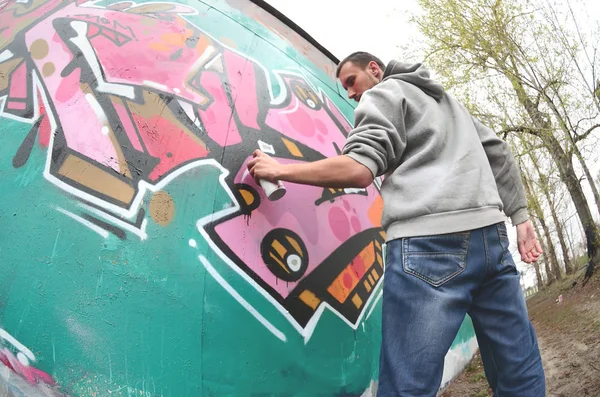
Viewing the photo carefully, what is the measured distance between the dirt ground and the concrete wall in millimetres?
1833

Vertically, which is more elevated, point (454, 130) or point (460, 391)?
point (454, 130)

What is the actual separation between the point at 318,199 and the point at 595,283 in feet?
29.6

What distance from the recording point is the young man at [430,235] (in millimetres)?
1730

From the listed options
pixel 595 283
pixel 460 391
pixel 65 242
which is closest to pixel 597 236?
pixel 595 283

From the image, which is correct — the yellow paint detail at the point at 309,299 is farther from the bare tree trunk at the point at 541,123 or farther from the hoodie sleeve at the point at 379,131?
the bare tree trunk at the point at 541,123

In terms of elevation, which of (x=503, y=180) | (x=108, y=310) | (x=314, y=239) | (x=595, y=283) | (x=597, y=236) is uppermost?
(x=503, y=180)

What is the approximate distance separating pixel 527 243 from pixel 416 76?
3.55 feet

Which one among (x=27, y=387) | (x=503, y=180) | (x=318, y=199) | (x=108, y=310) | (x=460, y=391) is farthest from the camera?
(x=460, y=391)

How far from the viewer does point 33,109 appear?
8.00 ft

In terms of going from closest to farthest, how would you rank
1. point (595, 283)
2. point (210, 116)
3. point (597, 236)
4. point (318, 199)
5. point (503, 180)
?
point (503, 180)
point (210, 116)
point (318, 199)
point (597, 236)
point (595, 283)

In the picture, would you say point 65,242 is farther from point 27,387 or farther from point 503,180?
point 503,180

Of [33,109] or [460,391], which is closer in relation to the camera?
[33,109]

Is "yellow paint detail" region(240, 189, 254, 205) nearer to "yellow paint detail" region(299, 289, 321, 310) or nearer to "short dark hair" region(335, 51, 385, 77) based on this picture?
"yellow paint detail" region(299, 289, 321, 310)

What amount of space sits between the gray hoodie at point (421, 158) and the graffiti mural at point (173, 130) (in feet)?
2.66
